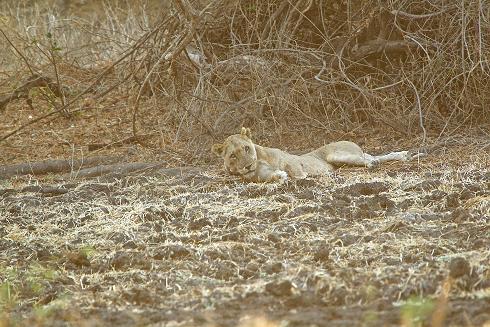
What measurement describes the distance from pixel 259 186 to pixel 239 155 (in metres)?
0.56

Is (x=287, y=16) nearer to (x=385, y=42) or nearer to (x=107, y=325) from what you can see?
(x=385, y=42)

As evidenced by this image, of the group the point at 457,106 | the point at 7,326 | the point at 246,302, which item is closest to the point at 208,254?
the point at 246,302

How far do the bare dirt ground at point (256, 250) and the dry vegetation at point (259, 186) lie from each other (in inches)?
0.7

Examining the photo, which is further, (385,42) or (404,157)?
(385,42)

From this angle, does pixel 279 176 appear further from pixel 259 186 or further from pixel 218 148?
pixel 218 148

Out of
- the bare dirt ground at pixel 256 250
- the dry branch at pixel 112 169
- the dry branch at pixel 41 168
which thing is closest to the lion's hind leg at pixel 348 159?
the bare dirt ground at pixel 256 250

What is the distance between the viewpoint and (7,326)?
14.3 ft

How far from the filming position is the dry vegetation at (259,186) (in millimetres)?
4691

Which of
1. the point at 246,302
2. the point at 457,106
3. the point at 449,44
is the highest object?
the point at 449,44

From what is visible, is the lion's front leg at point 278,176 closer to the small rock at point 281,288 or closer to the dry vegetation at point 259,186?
the dry vegetation at point 259,186

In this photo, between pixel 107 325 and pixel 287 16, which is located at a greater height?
pixel 287 16

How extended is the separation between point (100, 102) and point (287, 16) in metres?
3.55

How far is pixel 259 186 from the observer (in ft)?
25.7

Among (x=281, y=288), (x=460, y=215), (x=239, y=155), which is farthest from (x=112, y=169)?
(x=281, y=288)
